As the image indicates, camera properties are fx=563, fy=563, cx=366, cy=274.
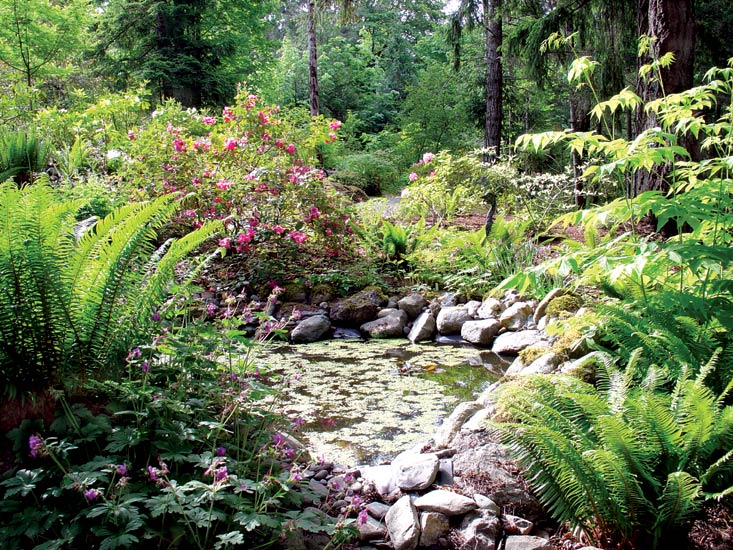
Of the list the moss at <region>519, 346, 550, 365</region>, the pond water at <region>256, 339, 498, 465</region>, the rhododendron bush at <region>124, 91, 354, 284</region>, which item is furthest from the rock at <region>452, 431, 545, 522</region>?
the rhododendron bush at <region>124, 91, 354, 284</region>

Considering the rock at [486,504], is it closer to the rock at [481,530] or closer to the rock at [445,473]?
the rock at [481,530]

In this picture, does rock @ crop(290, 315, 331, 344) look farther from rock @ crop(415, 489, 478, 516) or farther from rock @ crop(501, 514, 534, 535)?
rock @ crop(501, 514, 534, 535)

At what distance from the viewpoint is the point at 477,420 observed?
8.92 ft

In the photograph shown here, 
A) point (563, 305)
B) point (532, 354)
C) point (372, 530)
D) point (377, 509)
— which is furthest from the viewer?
point (563, 305)

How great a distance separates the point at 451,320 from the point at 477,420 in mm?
2622

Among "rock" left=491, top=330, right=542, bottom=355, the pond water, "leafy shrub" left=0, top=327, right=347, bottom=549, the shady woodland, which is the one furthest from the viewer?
"rock" left=491, top=330, right=542, bottom=355

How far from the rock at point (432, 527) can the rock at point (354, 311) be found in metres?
3.57

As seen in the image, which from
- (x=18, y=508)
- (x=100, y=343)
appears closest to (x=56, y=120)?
(x=100, y=343)

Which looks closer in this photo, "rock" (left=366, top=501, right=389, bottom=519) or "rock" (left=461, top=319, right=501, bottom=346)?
"rock" (left=366, top=501, right=389, bottom=519)

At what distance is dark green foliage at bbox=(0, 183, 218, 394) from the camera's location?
1813 millimetres

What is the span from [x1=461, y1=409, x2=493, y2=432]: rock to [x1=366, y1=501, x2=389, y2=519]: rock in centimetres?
65

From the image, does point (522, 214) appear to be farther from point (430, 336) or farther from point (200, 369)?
point (200, 369)

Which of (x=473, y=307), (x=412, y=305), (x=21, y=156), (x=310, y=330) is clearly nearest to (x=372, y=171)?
(x=21, y=156)

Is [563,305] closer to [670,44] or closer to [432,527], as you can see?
[670,44]
